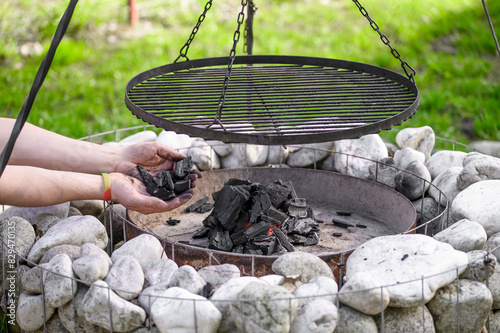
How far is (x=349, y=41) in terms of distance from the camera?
568cm

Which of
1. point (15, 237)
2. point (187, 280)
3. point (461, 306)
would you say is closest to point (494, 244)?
point (461, 306)

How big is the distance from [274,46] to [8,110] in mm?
2355

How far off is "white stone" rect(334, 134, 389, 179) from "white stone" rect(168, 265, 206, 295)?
1346 mm

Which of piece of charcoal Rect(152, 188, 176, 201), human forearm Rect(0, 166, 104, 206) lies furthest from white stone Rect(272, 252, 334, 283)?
human forearm Rect(0, 166, 104, 206)

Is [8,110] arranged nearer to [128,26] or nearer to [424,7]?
[128,26]

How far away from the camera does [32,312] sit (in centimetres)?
191

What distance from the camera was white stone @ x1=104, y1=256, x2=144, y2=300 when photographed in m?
1.82

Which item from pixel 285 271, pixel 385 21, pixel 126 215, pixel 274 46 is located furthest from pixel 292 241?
pixel 385 21

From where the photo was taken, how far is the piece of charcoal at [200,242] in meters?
2.41

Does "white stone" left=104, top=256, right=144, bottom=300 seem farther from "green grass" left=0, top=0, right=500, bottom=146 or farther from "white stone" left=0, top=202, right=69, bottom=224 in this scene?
"green grass" left=0, top=0, right=500, bottom=146

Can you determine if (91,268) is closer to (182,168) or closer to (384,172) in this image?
(182,168)

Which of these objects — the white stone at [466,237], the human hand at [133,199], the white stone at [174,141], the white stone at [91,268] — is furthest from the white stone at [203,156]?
the white stone at [466,237]

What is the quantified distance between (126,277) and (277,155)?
4.72 feet

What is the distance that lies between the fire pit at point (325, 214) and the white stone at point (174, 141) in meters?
0.32
